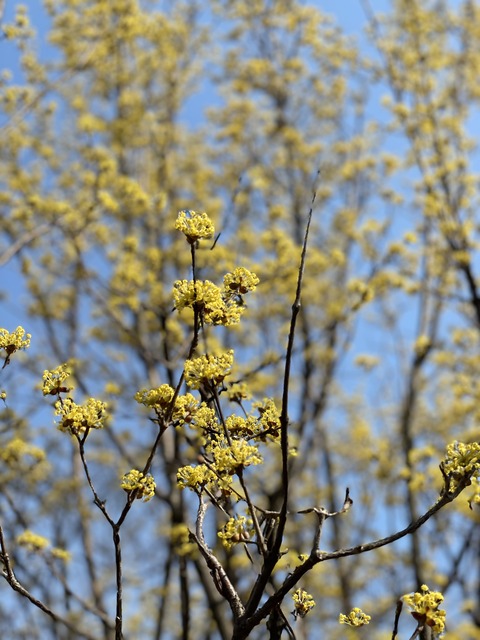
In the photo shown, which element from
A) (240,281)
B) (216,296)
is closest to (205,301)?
(216,296)

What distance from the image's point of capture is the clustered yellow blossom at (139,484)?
2064 mm

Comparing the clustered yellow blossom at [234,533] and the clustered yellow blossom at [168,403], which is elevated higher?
the clustered yellow blossom at [168,403]

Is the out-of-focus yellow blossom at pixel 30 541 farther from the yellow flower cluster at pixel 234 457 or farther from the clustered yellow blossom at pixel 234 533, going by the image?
the yellow flower cluster at pixel 234 457

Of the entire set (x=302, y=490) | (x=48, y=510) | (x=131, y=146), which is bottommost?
(x=48, y=510)

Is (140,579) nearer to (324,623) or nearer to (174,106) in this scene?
(324,623)

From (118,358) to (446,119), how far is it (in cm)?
551

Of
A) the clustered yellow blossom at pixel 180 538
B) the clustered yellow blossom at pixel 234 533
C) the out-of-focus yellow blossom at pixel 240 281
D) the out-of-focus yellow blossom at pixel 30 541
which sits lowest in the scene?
the clustered yellow blossom at pixel 234 533

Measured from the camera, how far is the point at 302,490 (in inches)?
378

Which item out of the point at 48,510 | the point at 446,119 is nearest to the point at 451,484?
the point at 446,119

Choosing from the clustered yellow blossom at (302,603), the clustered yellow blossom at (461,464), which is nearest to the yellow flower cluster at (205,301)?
the clustered yellow blossom at (461,464)

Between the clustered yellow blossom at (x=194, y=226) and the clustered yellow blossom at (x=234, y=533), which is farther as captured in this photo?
the clustered yellow blossom at (x=194, y=226)

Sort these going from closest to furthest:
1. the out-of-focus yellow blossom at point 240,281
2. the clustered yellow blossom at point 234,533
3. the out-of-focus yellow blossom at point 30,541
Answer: the clustered yellow blossom at point 234,533
the out-of-focus yellow blossom at point 240,281
the out-of-focus yellow blossom at point 30,541

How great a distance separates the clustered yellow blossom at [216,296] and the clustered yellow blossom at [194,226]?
16 centimetres

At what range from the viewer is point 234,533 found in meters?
2.01
